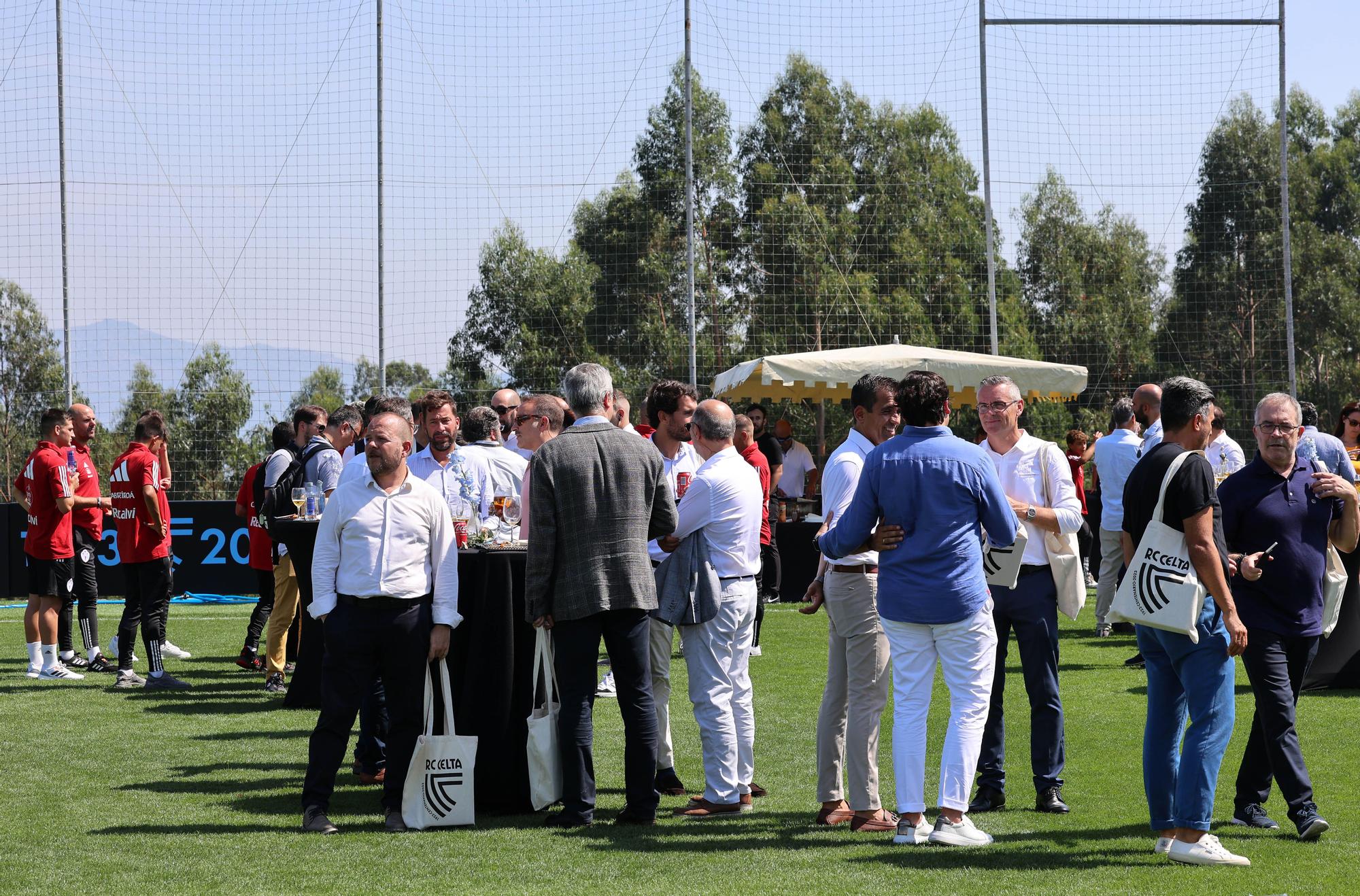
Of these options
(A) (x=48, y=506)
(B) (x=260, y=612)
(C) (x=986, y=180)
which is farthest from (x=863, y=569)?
(C) (x=986, y=180)

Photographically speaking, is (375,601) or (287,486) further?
(287,486)

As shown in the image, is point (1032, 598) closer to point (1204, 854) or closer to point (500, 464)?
point (1204, 854)

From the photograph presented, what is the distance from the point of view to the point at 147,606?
9445 millimetres

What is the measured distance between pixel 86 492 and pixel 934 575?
24.4 ft

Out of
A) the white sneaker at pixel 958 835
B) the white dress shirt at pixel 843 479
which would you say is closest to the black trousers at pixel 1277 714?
the white sneaker at pixel 958 835

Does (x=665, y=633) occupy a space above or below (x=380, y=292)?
below

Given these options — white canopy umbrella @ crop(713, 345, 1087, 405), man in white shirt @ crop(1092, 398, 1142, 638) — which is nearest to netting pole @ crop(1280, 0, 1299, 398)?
white canopy umbrella @ crop(713, 345, 1087, 405)

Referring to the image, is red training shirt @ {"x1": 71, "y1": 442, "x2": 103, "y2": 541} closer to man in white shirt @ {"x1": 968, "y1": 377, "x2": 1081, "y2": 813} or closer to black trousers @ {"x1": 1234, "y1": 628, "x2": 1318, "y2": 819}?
man in white shirt @ {"x1": 968, "y1": 377, "x2": 1081, "y2": 813}

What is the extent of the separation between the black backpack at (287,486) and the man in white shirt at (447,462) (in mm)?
2042

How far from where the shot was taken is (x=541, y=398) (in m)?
6.99

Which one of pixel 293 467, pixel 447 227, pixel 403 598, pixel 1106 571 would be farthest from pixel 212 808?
pixel 447 227

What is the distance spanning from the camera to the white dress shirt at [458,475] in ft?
21.8

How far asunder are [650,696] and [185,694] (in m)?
4.93

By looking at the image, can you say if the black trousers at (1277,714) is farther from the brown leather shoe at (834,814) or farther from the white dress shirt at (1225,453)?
the white dress shirt at (1225,453)
